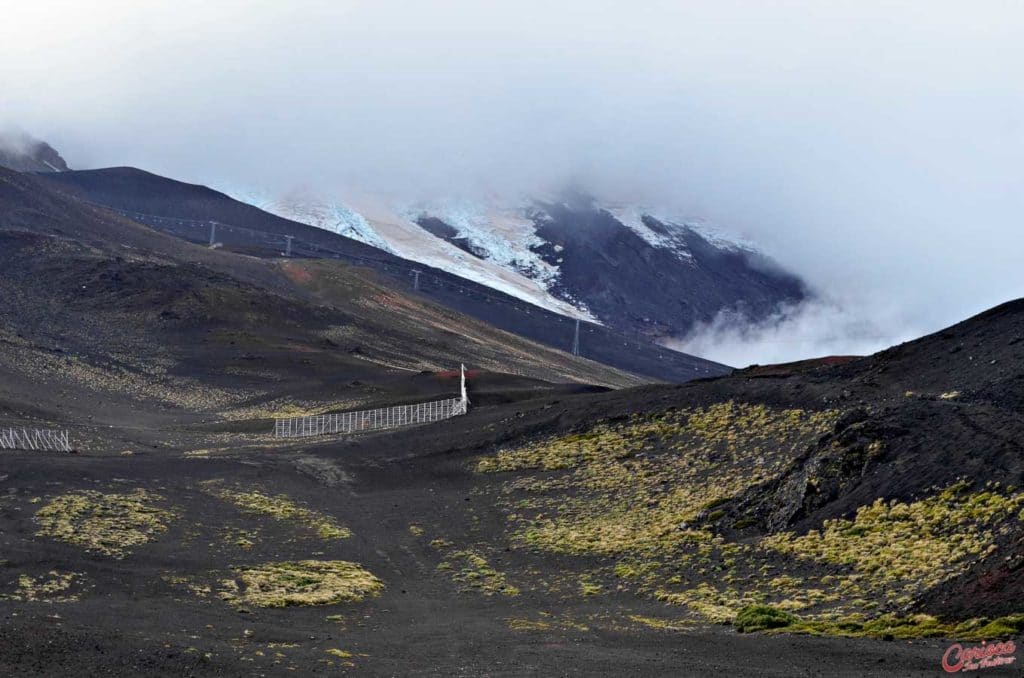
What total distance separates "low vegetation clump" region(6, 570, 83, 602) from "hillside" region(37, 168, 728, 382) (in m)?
117

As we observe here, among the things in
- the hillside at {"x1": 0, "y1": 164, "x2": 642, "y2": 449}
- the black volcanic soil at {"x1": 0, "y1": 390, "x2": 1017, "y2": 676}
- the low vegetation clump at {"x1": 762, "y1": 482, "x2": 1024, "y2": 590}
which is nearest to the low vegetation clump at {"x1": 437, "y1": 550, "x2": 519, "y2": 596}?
the black volcanic soil at {"x1": 0, "y1": 390, "x2": 1017, "y2": 676}

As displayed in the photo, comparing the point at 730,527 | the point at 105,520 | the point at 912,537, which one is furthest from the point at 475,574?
the point at 912,537

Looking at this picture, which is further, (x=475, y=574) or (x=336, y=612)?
(x=475, y=574)

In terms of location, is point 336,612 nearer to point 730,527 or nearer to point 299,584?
point 299,584

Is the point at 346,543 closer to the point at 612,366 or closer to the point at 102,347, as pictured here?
the point at 102,347

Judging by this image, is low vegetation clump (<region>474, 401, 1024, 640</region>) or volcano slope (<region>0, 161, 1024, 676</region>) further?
low vegetation clump (<region>474, 401, 1024, 640</region>)

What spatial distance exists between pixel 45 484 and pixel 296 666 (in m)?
19.2

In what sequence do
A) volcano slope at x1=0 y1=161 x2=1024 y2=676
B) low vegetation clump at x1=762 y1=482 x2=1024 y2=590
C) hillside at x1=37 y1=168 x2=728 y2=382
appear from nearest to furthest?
volcano slope at x1=0 y1=161 x2=1024 y2=676 < low vegetation clump at x1=762 y1=482 x2=1024 y2=590 < hillside at x1=37 y1=168 x2=728 y2=382

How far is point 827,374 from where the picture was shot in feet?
153

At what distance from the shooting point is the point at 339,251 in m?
167

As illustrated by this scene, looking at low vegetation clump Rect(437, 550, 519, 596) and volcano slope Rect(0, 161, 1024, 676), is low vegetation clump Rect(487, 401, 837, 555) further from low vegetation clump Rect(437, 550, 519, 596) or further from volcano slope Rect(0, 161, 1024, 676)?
low vegetation clump Rect(437, 550, 519, 596)

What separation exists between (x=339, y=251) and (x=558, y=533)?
442 feet

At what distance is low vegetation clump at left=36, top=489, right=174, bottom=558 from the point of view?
29.9 m

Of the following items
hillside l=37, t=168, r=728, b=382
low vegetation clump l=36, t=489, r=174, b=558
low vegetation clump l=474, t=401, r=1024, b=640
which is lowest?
low vegetation clump l=36, t=489, r=174, b=558
